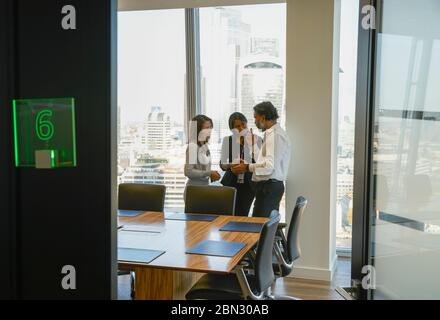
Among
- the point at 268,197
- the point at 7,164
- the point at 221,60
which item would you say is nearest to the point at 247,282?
the point at 268,197

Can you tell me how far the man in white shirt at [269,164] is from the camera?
4.28m

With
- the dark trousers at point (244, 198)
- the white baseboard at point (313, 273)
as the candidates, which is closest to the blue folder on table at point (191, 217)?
the dark trousers at point (244, 198)

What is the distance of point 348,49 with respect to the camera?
4.98 metres

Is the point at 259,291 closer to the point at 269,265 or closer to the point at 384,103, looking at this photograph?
the point at 269,265

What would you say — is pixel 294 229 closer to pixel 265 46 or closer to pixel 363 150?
pixel 363 150

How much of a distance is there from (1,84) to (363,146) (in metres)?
1.64

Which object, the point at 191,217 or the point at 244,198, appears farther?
the point at 244,198

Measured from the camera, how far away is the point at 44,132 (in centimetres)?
96

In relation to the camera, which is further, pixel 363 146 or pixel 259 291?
Result: pixel 259 291

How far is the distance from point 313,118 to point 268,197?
96cm

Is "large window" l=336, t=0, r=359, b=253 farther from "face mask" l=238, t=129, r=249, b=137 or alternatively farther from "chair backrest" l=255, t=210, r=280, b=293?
"chair backrest" l=255, t=210, r=280, b=293

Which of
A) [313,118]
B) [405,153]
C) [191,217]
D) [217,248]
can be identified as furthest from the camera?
[313,118]

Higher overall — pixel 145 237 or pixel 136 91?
pixel 136 91

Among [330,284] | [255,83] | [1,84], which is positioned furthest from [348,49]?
[1,84]
